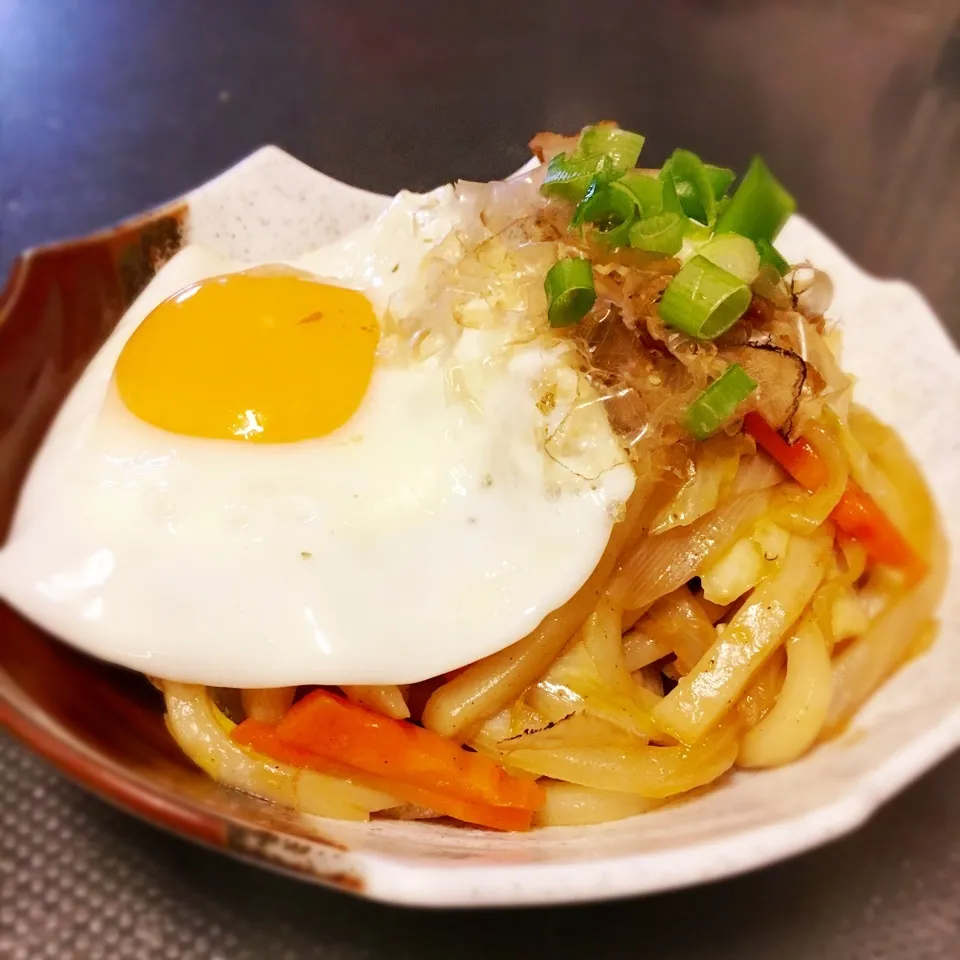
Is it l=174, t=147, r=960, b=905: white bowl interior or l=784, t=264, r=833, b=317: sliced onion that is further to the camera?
l=784, t=264, r=833, b=317: sliced onion

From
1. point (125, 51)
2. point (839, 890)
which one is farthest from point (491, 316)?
point (125, 51)

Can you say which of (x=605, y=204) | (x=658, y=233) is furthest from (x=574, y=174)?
(x=658, y=233)

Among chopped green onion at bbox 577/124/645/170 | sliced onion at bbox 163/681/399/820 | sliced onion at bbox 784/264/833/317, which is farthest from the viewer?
sliced onion at bbox 784/264/833/317

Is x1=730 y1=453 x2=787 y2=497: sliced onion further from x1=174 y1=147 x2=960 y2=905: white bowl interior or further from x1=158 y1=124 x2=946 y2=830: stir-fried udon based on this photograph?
x1=174 y1=147 x2=960 y2=905: white bowl interior

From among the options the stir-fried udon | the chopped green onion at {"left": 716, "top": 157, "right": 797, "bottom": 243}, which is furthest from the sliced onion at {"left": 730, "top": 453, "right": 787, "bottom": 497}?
the chopped green onion at {"left": 716, "top": 157, "right": 797, "bottom": 243}

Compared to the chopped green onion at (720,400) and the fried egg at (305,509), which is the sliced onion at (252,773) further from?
the chopped green onion at (720,400)

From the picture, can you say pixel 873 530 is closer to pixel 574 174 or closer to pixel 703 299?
pixel 703 299
